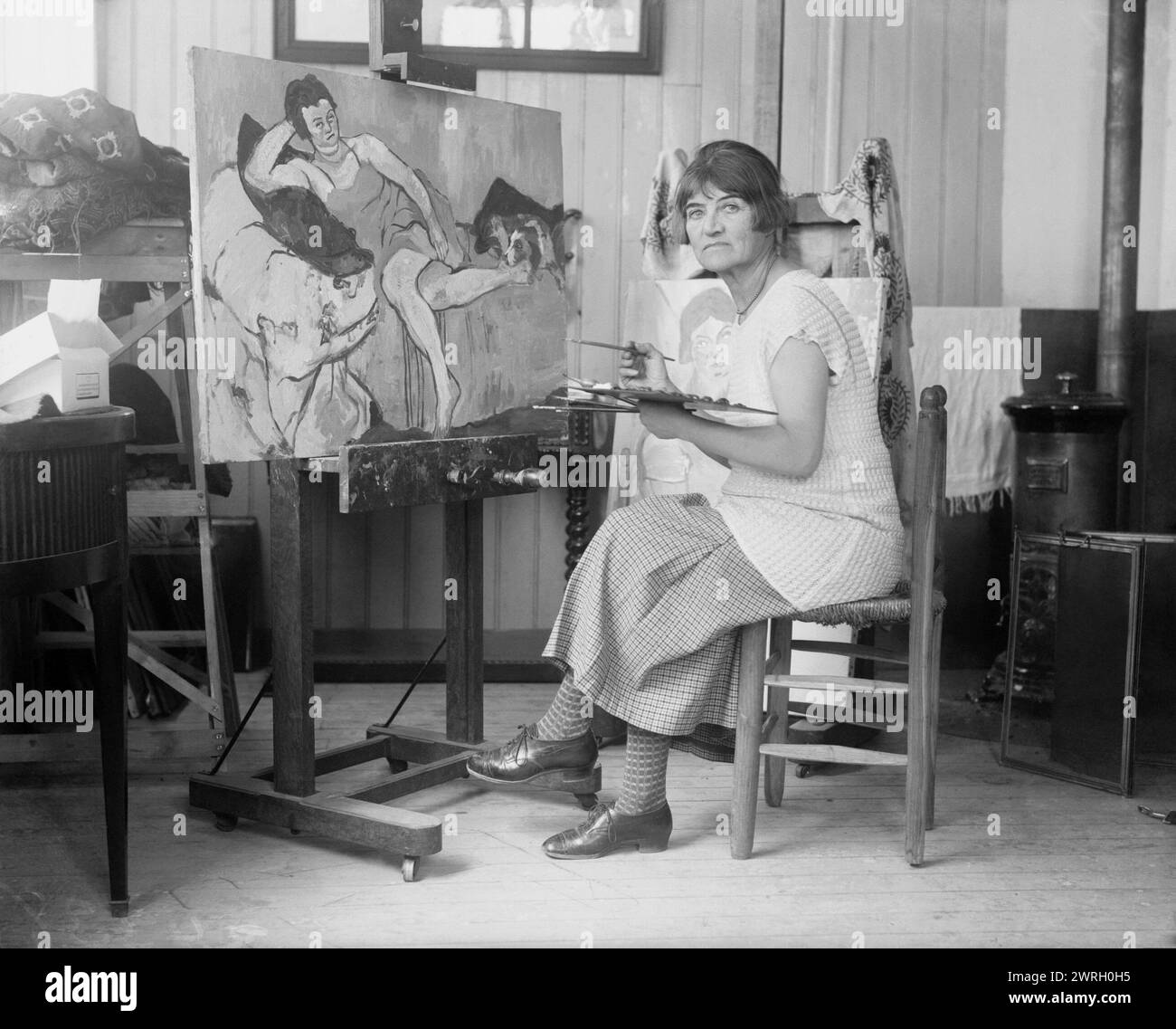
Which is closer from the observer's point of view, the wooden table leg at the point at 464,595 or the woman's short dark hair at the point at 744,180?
the woman's short dark hair at the point at 744,180

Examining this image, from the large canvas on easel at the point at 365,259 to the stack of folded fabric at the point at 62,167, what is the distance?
2.48 feet

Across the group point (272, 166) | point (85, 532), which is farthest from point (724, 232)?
point (85, 532)

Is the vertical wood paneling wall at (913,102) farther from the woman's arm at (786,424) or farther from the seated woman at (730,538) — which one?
the woman's arm at (786,424)

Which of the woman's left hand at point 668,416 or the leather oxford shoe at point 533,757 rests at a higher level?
the woman's left hand at point 668,416

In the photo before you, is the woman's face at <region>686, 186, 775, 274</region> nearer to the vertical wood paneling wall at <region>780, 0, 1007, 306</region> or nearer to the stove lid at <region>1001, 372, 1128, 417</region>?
the stove lid at <region>1001, 372, 1128, 417</region>

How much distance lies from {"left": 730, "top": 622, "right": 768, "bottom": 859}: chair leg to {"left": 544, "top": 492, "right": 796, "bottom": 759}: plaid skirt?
0.18 feet

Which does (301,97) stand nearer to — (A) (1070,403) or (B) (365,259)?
(B) (365,259)

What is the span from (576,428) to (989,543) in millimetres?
1437

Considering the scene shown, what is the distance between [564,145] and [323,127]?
1.81 m

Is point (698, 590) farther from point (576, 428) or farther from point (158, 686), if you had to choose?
point (158, 686)

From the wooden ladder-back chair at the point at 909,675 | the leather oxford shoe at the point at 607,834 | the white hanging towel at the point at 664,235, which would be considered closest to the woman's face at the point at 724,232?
the wooden ladder-back chair at the point at 909,675

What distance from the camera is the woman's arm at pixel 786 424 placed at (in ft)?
8.50

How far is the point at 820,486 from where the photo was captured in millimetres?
2693
